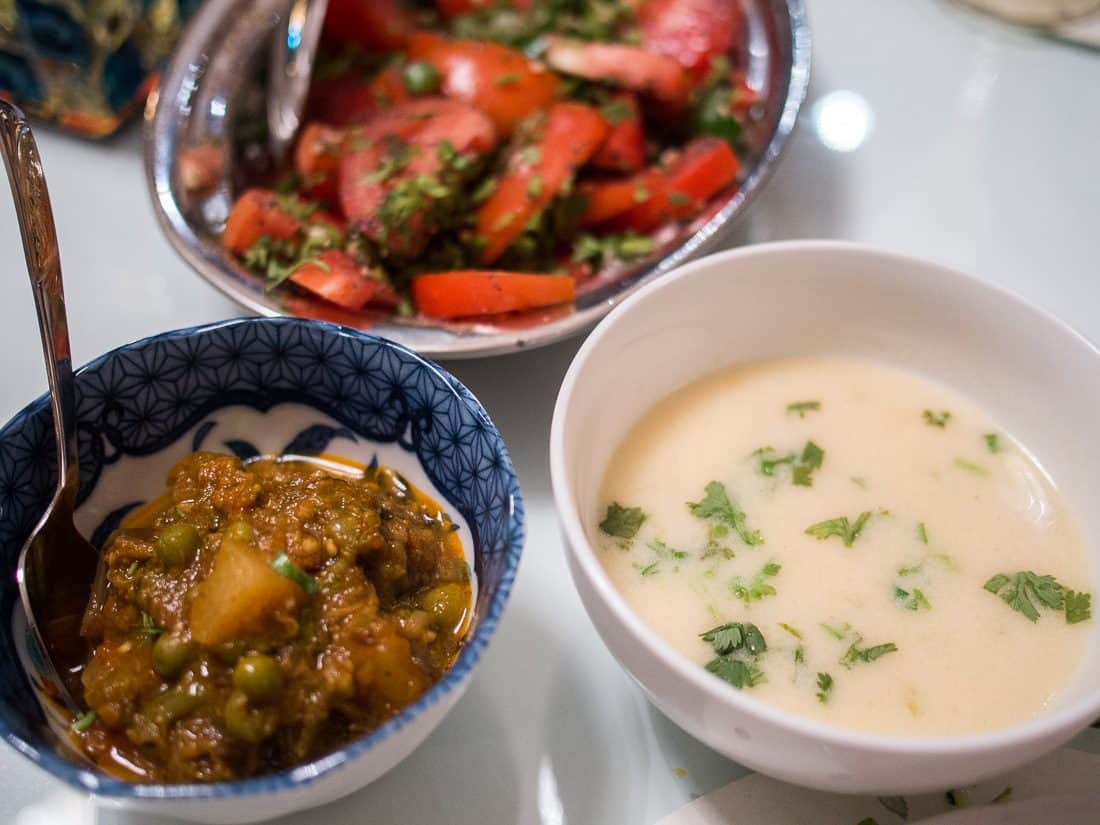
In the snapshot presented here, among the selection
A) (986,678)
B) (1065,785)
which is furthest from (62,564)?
(1065,785)

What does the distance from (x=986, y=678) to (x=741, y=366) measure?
0.56 m

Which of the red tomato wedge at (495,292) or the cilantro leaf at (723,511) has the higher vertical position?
the red tomato wedge at (495,292)

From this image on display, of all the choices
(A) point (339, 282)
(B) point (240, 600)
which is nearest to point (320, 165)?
(A) point (339, 282)

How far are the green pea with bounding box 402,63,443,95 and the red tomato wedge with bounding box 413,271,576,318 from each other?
557 millimetres

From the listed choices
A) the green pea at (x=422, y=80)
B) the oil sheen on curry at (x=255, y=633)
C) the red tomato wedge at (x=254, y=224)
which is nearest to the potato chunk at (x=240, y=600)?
the oil sheen on curry at (x=255, y=633)

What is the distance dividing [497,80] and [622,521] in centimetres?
102

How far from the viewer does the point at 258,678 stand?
38.9 inches

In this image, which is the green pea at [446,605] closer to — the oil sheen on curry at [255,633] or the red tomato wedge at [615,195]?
the oil sheen on curry at [255,633]

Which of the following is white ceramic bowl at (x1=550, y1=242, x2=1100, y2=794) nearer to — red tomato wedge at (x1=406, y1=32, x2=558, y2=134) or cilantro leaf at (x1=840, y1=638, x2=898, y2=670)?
cilantro leaf at (x1=840, y1=638, x2=898, y2=670)

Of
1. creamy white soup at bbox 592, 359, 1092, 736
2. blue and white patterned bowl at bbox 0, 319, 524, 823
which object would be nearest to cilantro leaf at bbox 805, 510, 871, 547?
creamy white soup at bbox 592, 359, 1092, 736

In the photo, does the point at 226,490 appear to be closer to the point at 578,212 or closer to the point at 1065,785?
the point at 578,212

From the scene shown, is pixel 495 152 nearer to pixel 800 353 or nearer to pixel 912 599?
pixel 800 353

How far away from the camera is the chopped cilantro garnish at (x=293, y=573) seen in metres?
1.05

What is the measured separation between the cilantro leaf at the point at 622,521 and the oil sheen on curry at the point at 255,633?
0.20 meters
